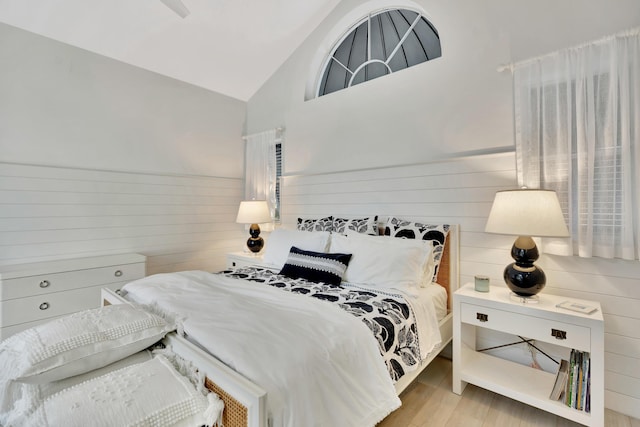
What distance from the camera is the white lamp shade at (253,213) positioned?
336cm

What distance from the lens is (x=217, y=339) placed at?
1.20 meters

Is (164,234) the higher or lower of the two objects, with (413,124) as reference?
lower

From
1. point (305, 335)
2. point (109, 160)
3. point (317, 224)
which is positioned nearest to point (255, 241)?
point (317, 224)

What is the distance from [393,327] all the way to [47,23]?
3.47 m

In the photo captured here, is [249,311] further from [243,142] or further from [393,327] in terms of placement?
[243,142]

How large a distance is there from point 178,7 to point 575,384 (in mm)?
3826

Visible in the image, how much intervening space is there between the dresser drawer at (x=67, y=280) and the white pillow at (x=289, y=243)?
1.22m

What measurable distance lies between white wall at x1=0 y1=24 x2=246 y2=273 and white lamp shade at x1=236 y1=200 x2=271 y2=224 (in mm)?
601

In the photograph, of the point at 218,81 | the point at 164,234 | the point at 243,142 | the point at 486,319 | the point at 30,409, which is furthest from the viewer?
the point at 243,142

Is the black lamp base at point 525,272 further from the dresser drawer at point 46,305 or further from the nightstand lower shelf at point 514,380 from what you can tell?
the dresser drawer at point 46,305

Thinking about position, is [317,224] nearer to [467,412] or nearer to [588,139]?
[467,412]

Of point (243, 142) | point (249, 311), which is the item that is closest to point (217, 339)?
point (249, 311)

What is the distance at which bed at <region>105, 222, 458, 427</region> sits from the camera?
934 mm

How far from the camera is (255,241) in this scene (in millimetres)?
3453
